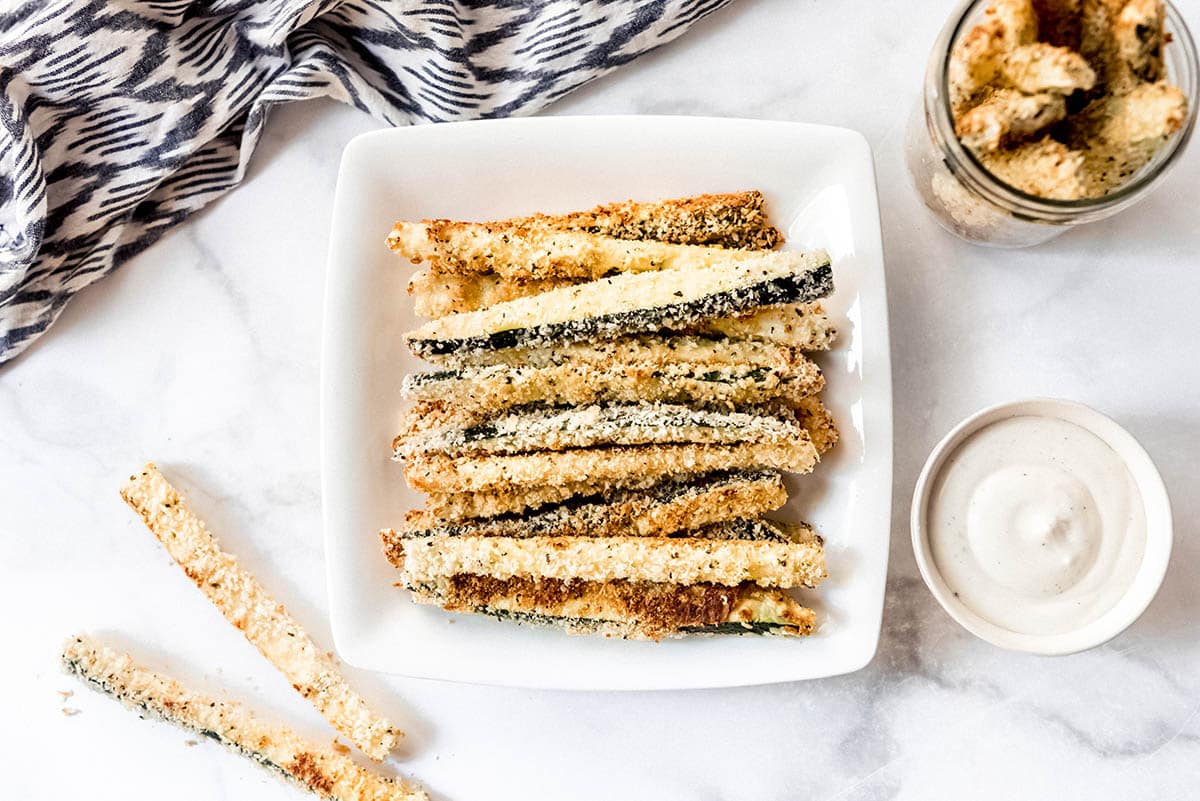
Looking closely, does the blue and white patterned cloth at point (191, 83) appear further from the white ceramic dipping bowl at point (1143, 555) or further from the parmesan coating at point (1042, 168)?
the white ceramic dipping bowl at point (1143, 555)

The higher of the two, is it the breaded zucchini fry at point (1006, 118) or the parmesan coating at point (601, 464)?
the breaded zucchini fry at point (1006, 118)

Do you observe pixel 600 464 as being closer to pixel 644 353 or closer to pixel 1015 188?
pixel 644 353

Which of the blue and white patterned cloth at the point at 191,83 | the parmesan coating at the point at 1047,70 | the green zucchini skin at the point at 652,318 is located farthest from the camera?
the blue and white patterned cloth at the point at 191,83

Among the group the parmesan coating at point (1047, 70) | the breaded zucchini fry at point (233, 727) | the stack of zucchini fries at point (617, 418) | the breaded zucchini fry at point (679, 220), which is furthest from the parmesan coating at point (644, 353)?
the breaded zucchini fry at point (233, 727)

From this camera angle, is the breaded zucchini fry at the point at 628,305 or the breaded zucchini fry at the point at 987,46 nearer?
the breaded zucchini fry at the point at 987,46

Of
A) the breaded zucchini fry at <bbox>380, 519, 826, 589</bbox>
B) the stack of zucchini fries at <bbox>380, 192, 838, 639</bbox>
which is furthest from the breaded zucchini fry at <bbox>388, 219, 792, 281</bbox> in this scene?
the breaded zucchini fry at <bbox>380, 519, 826, 589</bbox>

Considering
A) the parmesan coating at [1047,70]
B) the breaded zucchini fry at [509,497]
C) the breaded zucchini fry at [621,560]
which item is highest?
the parmesan coating at [1047,70]
